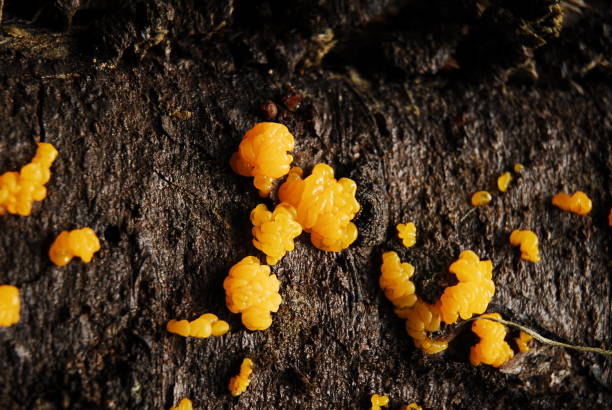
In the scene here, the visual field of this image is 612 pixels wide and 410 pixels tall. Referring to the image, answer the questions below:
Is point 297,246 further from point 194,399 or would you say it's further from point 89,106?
point 89,106

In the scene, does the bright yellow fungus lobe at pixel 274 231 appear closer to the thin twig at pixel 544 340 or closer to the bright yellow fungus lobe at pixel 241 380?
the bright yellow fungus lobe at pixel 241 380

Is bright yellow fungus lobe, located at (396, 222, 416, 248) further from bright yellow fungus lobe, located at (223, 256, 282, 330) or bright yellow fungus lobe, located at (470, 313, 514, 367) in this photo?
bright yellow fungus lobe, located at (223, 256, 282, 330)

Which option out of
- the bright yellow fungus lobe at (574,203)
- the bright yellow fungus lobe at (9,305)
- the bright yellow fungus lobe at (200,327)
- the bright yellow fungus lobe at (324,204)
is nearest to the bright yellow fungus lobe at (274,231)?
the bright yellow fungus lobe at (324,204)

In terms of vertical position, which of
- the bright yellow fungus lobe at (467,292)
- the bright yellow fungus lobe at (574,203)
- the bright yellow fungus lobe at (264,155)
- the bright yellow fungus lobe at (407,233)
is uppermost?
the bright yellow fungus lobe at (264,155)

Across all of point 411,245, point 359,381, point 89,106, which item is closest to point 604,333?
point 411,245

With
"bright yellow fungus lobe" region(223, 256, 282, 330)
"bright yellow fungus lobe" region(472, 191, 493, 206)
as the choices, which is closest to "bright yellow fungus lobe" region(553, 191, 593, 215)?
"bright yellow fungus lobe" region(472, 191, 493, 206)

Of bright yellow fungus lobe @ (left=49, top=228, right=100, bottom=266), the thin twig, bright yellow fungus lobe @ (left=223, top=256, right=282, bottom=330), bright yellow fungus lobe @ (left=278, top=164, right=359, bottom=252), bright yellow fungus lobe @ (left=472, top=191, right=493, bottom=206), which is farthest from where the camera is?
bright yellow fungus lobe @ (left=472, top=191, right=493, bottom=206)
